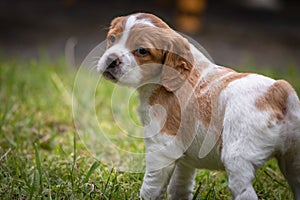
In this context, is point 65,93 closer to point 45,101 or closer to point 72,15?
point 45,101

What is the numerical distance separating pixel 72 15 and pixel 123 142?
3817mm

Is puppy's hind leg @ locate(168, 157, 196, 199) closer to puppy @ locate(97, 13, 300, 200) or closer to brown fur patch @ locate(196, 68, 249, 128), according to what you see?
puppy @ locate(97, 13, 300, 200)

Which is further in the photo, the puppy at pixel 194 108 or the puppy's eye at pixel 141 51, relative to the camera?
the puppy's eye at pixel 141 51

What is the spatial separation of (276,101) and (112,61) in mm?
489

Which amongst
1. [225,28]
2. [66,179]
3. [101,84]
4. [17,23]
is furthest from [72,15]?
[66,179]

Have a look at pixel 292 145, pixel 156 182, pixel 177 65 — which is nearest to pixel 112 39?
pixel 177 65

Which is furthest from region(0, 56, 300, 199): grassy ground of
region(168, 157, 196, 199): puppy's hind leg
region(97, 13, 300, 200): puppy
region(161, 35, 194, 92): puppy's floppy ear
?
region(161, 35, 194, 92): puppy's floppy ear

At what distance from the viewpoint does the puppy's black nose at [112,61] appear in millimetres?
1594

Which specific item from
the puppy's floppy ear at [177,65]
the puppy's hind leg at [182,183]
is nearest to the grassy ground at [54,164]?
the puppy's hind leg at [182,183]

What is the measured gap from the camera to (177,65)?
5.45 feet

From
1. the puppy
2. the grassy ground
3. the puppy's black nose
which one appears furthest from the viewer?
the grassy ground

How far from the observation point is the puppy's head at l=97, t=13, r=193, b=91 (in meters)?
1.61

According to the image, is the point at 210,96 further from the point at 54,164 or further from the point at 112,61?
the point at 54,164

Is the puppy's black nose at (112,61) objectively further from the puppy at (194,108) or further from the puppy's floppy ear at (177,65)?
the puppy's floppy ear at (177,65)
